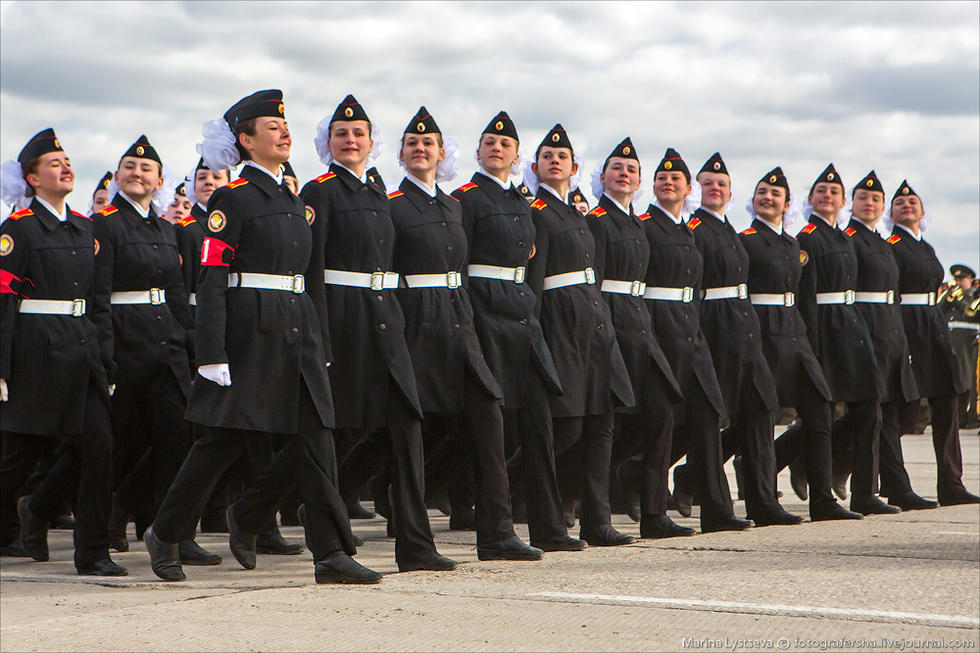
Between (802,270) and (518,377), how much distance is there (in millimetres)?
3250

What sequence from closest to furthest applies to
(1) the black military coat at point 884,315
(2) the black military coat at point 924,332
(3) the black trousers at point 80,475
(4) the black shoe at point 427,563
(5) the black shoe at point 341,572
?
(5) the black shoe at point 341,572 < (4) the black shoe at point 427,563 < (3) the black trousers at point 80,475 < (1) the black military coat at point 884,315 < (2) the black military coat at point 924,332

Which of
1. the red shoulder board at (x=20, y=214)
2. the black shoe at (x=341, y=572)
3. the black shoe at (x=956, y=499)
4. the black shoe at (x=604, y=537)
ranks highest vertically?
the red shoulder board at (x=20, y=214)

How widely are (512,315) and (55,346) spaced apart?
7.86 ft

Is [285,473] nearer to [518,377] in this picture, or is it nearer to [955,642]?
[518,377]

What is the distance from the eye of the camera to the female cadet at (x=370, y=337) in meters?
7.22

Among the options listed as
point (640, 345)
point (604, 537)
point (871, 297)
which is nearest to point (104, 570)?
point (604, 537)

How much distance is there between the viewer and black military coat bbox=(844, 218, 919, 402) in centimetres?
1072

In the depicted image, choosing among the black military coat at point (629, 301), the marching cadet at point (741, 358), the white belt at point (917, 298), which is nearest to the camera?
the black military coat at point (629, 301)

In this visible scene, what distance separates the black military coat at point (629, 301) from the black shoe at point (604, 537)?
0.88 meters

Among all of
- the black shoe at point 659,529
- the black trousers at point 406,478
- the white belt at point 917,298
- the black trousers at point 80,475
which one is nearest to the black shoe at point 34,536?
the black trousers at point 80,475

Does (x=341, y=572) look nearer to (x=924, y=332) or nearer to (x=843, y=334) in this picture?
(x=843, y=334)

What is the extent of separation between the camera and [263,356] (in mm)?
6793

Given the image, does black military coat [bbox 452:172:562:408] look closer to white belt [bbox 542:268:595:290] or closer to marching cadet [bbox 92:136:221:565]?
white belt [bbox 542:268:595:290]

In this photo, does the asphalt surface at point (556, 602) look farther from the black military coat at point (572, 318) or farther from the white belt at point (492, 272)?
the white belt at point (492, 272)
